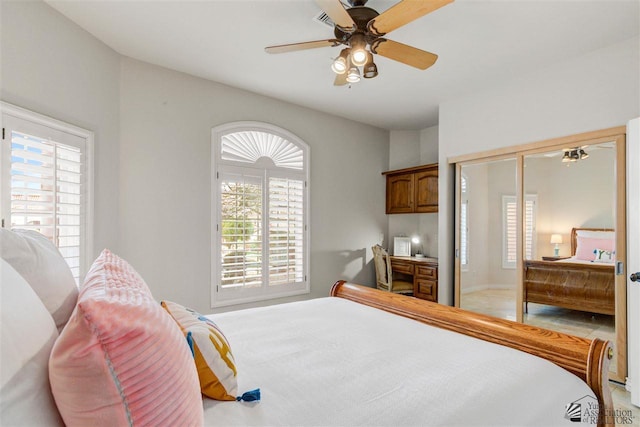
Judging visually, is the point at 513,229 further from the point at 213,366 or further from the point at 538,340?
the point at 213,366

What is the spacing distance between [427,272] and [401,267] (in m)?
0.45

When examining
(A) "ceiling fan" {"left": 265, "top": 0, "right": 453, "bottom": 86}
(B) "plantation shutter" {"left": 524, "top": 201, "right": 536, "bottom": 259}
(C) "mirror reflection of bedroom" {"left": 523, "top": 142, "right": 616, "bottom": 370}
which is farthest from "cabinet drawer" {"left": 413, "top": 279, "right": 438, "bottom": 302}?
(A) "ceiling fan" {"left": 265, "top": 0, "right": 453, "bottom": 86}

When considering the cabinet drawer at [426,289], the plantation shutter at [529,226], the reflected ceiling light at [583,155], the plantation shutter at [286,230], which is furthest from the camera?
the cabinet drawer at [426,289]

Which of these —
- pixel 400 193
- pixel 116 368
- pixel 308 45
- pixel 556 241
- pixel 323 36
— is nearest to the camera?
pixel 116 368

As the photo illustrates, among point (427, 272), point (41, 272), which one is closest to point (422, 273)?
point (427, 272)

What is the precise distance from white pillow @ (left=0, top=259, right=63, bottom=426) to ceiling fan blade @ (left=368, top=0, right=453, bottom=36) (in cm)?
191

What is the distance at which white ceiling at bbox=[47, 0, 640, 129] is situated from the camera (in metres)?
2.22

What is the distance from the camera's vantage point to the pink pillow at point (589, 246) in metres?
2.68

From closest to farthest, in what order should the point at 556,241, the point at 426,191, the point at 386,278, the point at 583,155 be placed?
1. the point at 583,155
2. the point at 556,241
3. the point at 386,278
4. the point at 426,191

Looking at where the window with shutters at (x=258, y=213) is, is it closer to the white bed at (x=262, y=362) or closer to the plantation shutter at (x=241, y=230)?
the plantation shutter at (x=241, y=230)

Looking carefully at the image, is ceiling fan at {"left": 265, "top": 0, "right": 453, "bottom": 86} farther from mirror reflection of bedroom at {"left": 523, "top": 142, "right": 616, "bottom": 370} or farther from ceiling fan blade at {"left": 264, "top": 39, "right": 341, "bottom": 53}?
mirror reflection of bedroom at {"left": 523, "top": 142, "right": 616, "bottom": 370}

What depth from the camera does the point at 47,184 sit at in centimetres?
220

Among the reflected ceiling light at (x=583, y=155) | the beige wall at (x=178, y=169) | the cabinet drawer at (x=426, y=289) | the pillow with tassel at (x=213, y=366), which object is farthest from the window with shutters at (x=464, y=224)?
the pillow with tassel at (x=213, y=366)

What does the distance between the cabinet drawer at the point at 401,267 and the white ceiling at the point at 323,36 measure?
2218 mm
